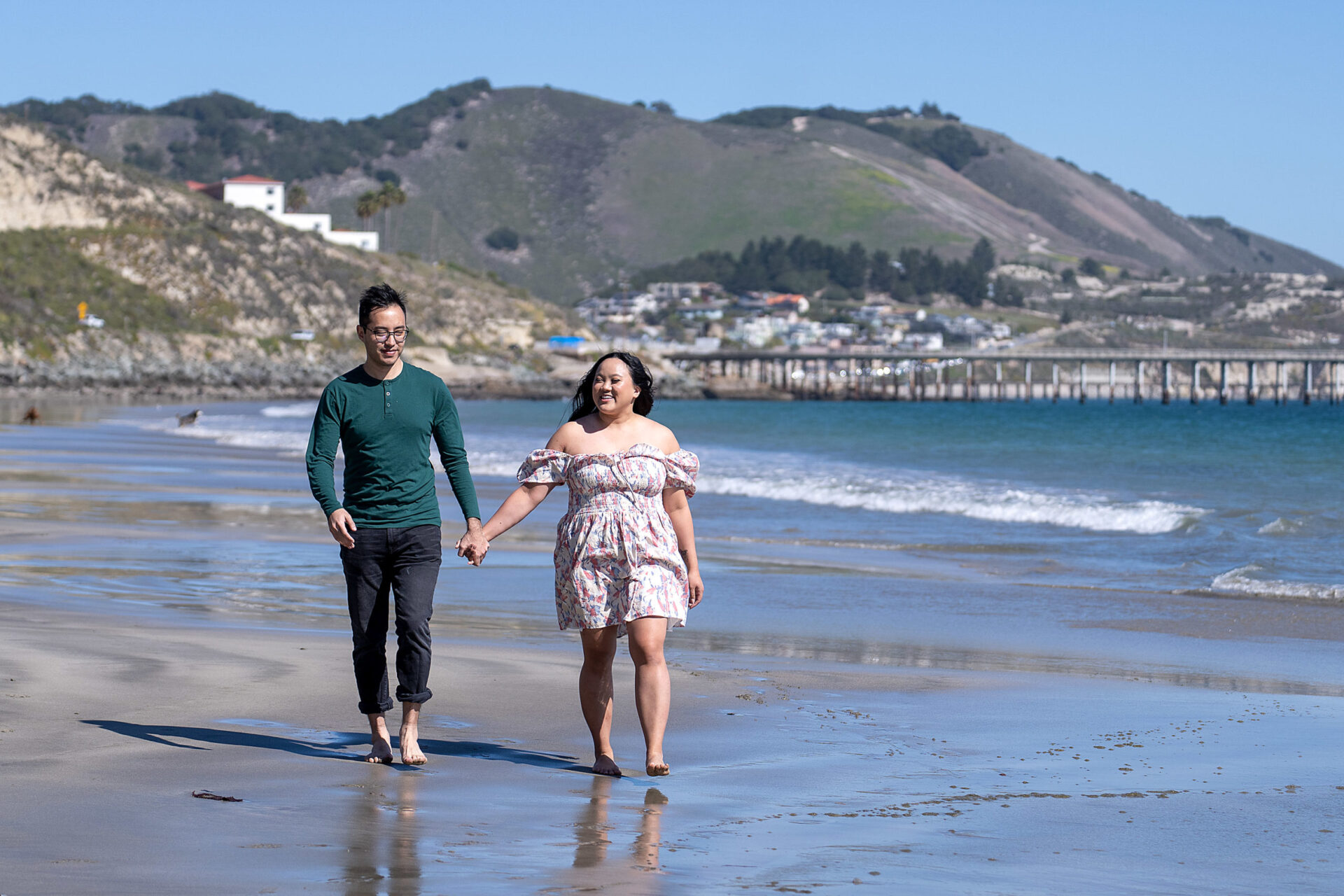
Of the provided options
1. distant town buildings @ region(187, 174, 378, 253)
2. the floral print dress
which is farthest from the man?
distant town buildings @ region(187, 174, 378, 253)

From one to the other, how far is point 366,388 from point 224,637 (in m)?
3.33

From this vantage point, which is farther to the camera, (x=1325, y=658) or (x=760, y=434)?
(x=760, y=434)

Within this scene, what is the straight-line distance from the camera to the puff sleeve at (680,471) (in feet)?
20.5

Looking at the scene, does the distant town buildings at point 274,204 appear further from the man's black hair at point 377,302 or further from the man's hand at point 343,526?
the man's hand at point 343,526

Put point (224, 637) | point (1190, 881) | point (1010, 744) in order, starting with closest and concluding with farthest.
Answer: point (1190, 881) → point (1010, 744) → point (224, 637)

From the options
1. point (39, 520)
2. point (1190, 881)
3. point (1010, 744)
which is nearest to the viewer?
point (1190, 881)

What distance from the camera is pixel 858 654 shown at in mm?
9547

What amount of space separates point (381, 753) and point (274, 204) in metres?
145

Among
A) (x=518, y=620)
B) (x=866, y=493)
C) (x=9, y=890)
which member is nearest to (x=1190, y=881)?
(x=9, y=890)

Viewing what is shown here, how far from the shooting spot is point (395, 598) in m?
6.21

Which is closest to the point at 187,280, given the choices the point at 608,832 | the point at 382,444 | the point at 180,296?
the point at 180,296

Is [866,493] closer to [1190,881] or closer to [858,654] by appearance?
[858,654]

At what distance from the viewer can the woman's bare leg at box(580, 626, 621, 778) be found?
620cm

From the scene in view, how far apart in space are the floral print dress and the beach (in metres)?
0.65
